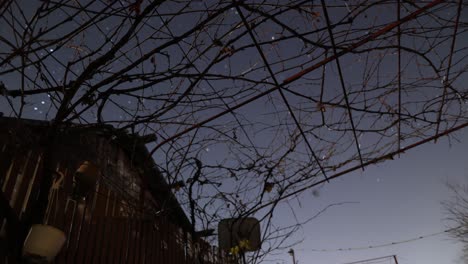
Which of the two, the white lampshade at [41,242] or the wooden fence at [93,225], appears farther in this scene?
the wooden fence at [93,225]

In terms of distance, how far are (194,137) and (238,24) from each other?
1507 millimetres

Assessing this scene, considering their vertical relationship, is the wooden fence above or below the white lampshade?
above

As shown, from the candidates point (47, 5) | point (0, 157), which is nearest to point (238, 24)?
point (47, 5)

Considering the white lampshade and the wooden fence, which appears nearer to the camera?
the white lampshade

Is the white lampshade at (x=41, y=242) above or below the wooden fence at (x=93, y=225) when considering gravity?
below

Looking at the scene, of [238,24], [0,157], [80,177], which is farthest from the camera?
[80,177]

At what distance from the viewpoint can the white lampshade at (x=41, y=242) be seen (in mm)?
1882

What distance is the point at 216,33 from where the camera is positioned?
6.39ft

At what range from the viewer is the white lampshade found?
188cm

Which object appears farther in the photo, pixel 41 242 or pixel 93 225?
pixel 93 225

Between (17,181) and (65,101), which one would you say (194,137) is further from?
(17,181)

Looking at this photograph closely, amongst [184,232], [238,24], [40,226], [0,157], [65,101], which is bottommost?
[40,226]

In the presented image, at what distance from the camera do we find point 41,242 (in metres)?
1.89

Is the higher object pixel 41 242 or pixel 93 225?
pixel 93 225
